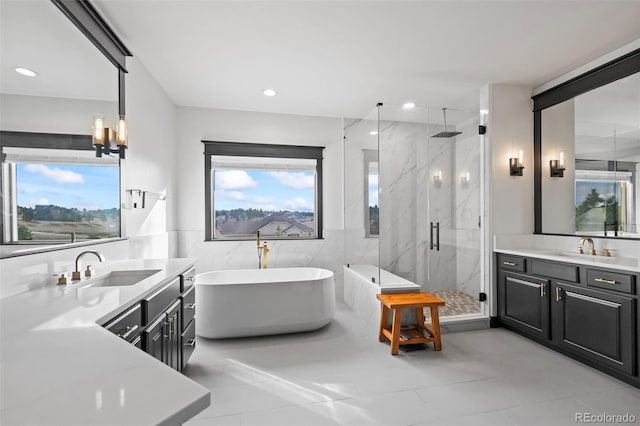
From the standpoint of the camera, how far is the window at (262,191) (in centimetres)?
422

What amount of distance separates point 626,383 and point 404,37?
122 inches

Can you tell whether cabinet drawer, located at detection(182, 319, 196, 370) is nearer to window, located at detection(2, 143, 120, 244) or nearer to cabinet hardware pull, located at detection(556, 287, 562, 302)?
window, located at detection(2, 143, 120, 244)

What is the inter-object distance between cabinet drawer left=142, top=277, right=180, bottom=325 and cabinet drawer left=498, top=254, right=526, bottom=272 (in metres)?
3.16

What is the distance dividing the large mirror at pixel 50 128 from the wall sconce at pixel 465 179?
3.33 metres

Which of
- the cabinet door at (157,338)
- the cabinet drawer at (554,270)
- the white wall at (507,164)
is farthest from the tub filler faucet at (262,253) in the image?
the cabinet drawer at (554,270)

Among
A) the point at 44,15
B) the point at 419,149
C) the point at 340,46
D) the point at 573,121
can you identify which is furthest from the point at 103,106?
the point at 573,121

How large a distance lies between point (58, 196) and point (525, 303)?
3.89m

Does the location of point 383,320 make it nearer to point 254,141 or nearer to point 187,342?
point 187,342

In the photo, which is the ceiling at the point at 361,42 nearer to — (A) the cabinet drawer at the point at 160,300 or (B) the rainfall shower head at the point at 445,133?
(B) the rainfall shower head at the point at 445,133

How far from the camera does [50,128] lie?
166 cm

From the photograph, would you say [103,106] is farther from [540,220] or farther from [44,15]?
[540,220]

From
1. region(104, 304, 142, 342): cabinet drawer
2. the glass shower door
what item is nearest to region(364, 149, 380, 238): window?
the glass shower door

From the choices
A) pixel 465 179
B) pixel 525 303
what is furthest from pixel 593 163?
pixel 525 303

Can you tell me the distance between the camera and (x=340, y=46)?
257 centimetres
